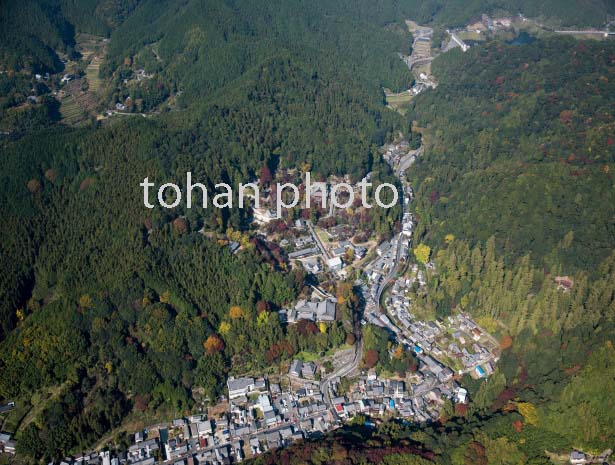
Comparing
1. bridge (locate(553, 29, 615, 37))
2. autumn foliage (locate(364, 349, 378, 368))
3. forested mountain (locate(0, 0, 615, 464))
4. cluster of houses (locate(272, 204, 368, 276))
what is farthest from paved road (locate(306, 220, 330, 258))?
bridge (locate(553, 29, 615, 37))

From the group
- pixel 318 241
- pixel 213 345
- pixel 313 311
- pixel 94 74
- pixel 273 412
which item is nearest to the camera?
pixel 273 412

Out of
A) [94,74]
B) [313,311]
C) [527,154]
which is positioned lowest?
[313,311]

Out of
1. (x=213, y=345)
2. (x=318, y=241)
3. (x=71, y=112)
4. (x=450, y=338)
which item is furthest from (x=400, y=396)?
(x=71, y=112)

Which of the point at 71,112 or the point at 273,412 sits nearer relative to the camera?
the point at 273,412

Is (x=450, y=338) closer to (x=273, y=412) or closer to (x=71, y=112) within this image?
(x=273, y=412)

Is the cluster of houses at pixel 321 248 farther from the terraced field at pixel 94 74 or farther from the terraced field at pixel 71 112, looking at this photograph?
the terraced field at pixel 94 74

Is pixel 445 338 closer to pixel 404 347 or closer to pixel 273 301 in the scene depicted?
pixel 404 347

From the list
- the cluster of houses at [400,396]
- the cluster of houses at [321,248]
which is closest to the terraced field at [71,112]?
the cluster of houses at [321,248]

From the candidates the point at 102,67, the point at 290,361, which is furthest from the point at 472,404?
the point at 102,67

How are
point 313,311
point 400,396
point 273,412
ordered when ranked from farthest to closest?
point 313,311 → point 400,396 → point 273,412

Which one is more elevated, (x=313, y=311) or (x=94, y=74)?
(x=94, y=74)

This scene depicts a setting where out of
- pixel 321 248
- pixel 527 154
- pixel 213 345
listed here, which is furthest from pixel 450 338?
pixel 527 154

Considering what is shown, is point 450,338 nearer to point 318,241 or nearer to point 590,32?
point 318,241
